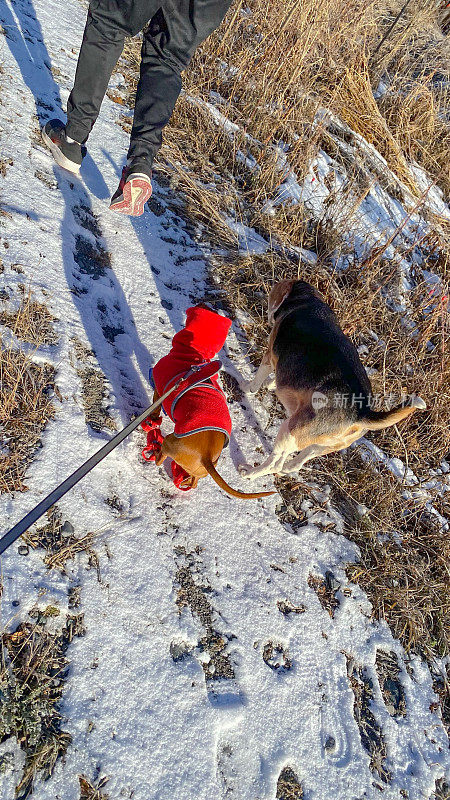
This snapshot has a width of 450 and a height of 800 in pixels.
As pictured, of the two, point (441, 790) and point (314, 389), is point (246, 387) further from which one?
point (441, 790)

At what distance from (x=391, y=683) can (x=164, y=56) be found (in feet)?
10.5

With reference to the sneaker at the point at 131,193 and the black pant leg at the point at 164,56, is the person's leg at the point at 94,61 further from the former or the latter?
the sneaker at the point at 131,193

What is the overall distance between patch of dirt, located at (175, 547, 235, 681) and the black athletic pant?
2169mm

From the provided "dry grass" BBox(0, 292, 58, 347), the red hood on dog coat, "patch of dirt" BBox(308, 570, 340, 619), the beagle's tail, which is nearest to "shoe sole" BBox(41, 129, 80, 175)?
"dry grass" BBox(0, 292, 58, 347)

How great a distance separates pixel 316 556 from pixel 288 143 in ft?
11.6

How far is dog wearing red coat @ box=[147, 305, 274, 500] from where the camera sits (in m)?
1.73

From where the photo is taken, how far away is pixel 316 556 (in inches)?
83.0

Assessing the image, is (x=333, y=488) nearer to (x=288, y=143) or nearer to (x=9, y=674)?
(x=9, y=674)

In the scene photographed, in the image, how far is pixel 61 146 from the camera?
104 inches

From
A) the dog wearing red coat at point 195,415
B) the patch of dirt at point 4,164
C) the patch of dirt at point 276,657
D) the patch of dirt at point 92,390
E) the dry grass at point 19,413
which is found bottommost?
the patch of dirt at point 276,657

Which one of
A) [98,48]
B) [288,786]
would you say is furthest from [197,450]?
[98,48]

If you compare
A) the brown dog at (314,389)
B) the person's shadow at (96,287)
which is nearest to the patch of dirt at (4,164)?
the person's shadow at (96,287)

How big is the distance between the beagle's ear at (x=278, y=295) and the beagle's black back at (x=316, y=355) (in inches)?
3.8

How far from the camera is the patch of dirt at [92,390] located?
1.98 m
